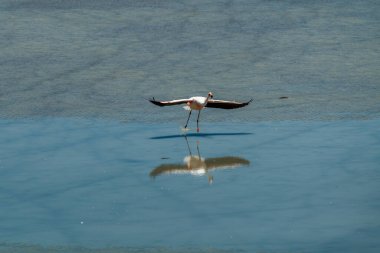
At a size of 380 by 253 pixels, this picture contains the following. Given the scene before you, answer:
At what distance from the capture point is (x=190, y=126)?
44.2 feet

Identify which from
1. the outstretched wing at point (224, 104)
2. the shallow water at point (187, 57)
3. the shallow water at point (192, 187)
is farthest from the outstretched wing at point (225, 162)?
the shallow water at point (187, 57)

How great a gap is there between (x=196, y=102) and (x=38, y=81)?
3.90m

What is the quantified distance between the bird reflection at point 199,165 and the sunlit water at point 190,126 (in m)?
0.03

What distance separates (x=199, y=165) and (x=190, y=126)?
2.03m

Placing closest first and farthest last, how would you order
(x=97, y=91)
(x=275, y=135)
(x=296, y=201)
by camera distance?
(x=296, y=201), (x=275, y=135), (x=97, y=91)

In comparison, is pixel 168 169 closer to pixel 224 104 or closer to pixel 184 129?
pixel 184 129

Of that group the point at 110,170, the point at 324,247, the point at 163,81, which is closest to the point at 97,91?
the point at 163,81

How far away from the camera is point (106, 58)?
56.8 feet

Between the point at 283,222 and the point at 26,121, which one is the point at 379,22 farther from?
the point at 283,222

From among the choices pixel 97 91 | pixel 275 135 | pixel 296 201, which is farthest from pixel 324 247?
pixel 97 91

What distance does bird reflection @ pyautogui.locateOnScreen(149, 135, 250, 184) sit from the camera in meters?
11.2

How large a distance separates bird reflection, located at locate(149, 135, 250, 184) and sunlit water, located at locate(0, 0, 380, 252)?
3 centimetres

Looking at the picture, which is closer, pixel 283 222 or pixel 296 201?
pixel 283 222

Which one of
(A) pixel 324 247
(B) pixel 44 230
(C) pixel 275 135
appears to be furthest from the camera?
(C) pixel 275 135
